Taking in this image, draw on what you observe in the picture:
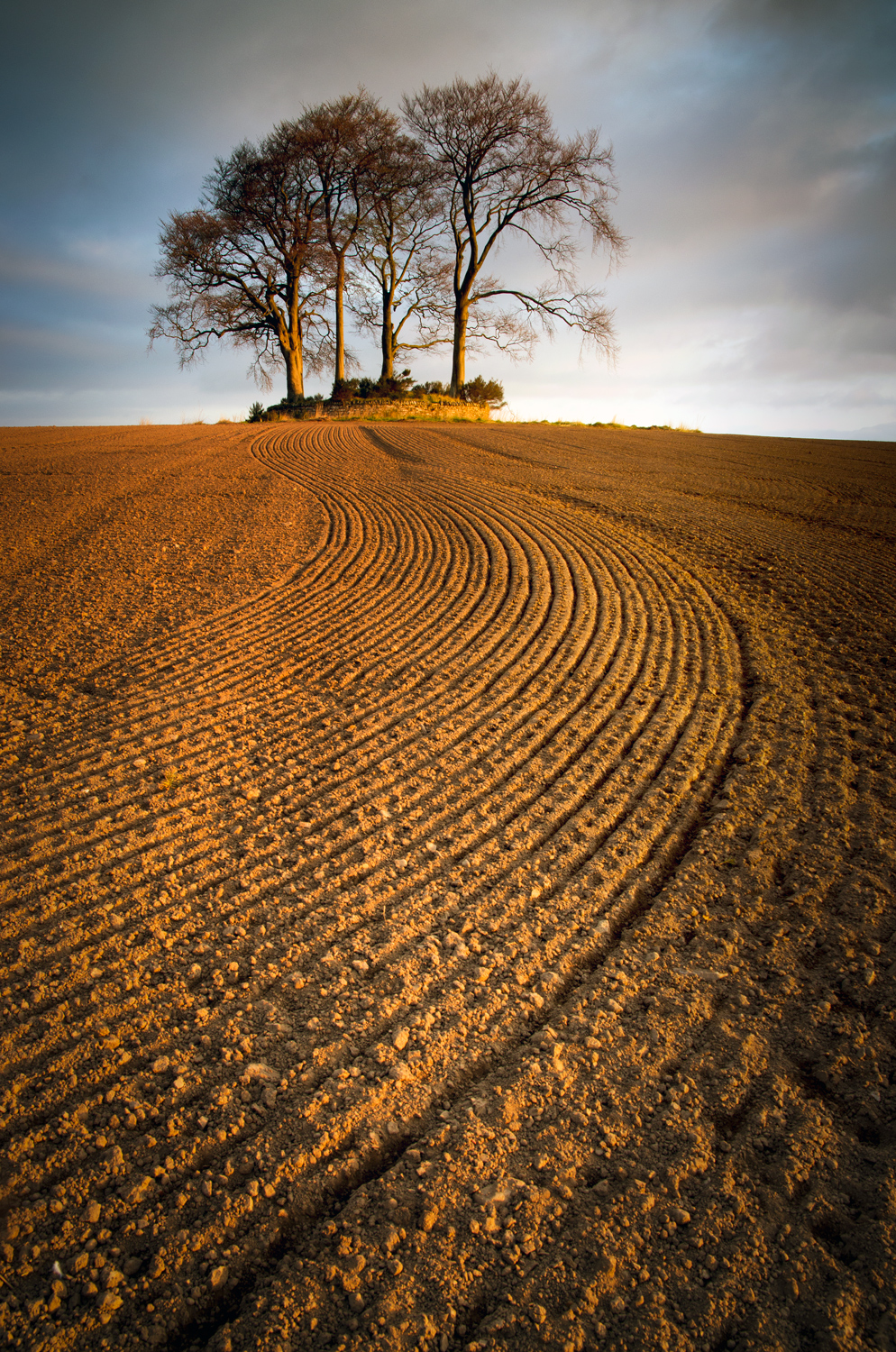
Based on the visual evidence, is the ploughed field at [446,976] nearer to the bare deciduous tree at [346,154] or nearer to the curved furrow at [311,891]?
the curved furrow at [311,891]

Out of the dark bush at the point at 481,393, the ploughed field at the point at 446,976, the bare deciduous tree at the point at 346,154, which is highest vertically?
the bare deciduous tree at the point at 346,154

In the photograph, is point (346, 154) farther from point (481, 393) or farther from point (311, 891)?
point (311, 891)

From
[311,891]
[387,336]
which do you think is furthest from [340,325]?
[311,891]

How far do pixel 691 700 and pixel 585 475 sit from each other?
26.4 feet

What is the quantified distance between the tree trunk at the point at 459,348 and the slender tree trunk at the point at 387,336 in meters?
3.03

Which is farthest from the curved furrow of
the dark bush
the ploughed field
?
the dark bush

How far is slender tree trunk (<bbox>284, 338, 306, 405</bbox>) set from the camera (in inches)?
1099

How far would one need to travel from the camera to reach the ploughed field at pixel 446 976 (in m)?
1.56

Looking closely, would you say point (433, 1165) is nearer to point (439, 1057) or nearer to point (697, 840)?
point (439, 1057)

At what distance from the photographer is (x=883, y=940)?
248 centimetres

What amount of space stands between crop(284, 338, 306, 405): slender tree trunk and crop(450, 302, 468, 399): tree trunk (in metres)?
6.79

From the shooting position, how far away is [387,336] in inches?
1151

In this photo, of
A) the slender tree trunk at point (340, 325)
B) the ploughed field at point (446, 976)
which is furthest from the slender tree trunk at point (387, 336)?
the ploughed field at point (446, 976)

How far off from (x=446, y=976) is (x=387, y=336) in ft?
104
